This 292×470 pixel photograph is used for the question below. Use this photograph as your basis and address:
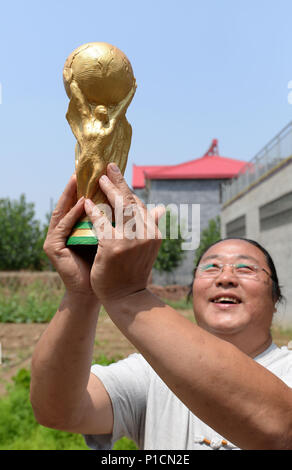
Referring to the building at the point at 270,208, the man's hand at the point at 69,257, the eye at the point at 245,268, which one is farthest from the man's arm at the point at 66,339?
the building at the point at 270,208

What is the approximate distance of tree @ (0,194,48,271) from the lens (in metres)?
28.8

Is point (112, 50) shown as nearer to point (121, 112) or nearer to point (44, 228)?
point (121, 112)

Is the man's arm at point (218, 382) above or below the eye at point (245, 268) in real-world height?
below

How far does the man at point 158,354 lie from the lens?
1.03 meters

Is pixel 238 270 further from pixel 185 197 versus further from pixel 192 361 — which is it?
pixel 185 197

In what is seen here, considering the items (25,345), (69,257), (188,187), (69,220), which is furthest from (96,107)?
(188,187)

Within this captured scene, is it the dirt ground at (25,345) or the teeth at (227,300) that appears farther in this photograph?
the dirt ground at (25,345)

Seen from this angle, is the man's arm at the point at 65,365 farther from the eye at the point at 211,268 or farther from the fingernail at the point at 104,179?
the eye at the point at 211,268

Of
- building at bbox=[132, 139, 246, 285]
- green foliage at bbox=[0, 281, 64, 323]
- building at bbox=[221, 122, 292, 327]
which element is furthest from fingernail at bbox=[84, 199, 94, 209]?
building at bbox=[132, 139, 246, 285]

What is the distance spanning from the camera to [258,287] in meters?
1.77

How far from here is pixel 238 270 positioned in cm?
182

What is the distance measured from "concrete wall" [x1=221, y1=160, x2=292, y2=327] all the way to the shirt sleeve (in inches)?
324

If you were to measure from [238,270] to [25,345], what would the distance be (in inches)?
312

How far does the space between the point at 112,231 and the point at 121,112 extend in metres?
0.54
